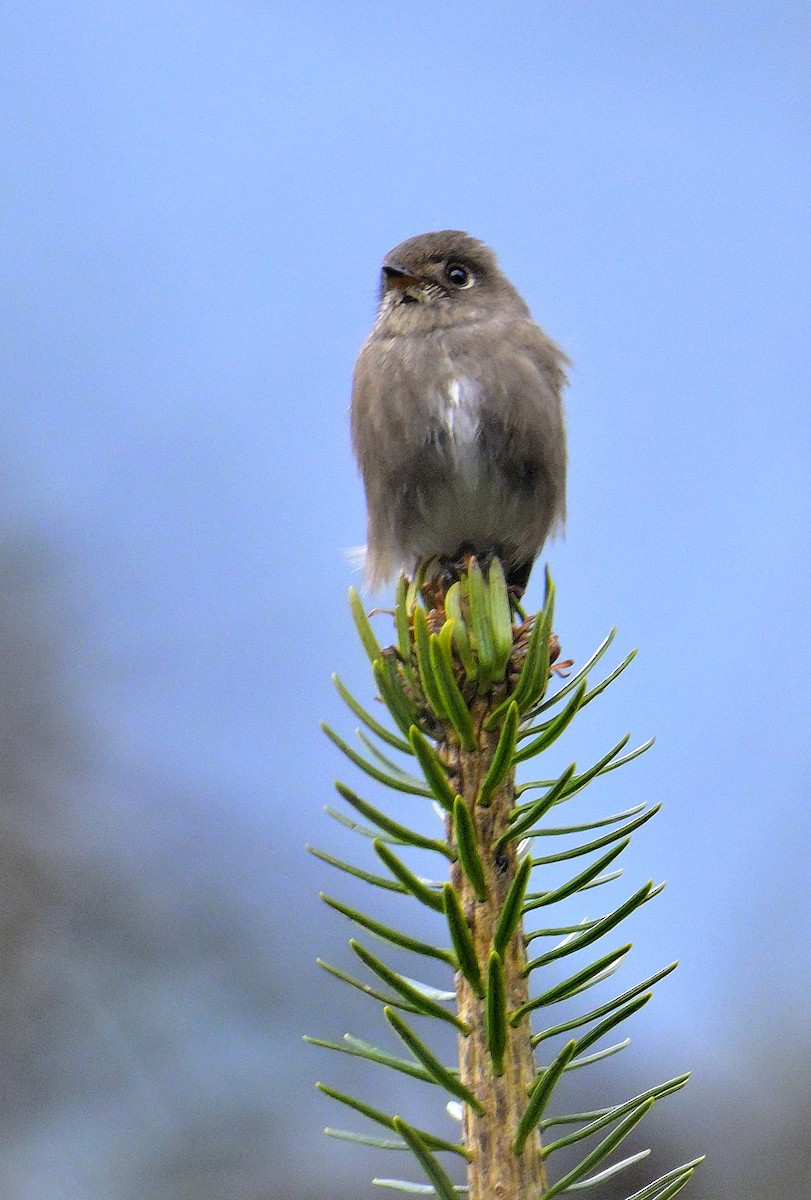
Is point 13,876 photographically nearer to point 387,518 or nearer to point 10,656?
point 10,656

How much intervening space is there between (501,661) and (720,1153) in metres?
1.80

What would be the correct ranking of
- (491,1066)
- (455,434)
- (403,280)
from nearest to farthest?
(491,1066), (455,434), (403,280)

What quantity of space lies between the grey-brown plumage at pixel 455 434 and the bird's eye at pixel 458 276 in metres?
0.09

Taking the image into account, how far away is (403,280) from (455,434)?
0.66 m

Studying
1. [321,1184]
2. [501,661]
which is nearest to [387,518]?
[321,1184]

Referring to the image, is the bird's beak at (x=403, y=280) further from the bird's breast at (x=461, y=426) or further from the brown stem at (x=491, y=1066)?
the brown stem at (x=491, y=1066)

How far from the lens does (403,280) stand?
3.25 metres

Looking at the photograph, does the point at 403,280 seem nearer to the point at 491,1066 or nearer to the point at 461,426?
the point at 461,426

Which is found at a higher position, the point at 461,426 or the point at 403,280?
the point at 403,280

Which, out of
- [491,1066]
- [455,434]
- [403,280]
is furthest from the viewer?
[403,280]

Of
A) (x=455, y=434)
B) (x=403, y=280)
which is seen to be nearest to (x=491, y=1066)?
(x=455, y=434)

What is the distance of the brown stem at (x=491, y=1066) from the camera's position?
0.94 m

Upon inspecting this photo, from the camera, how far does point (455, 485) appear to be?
9.08 feet

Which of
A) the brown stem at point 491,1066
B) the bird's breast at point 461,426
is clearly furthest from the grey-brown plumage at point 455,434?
the brown stem at point 491,1066
